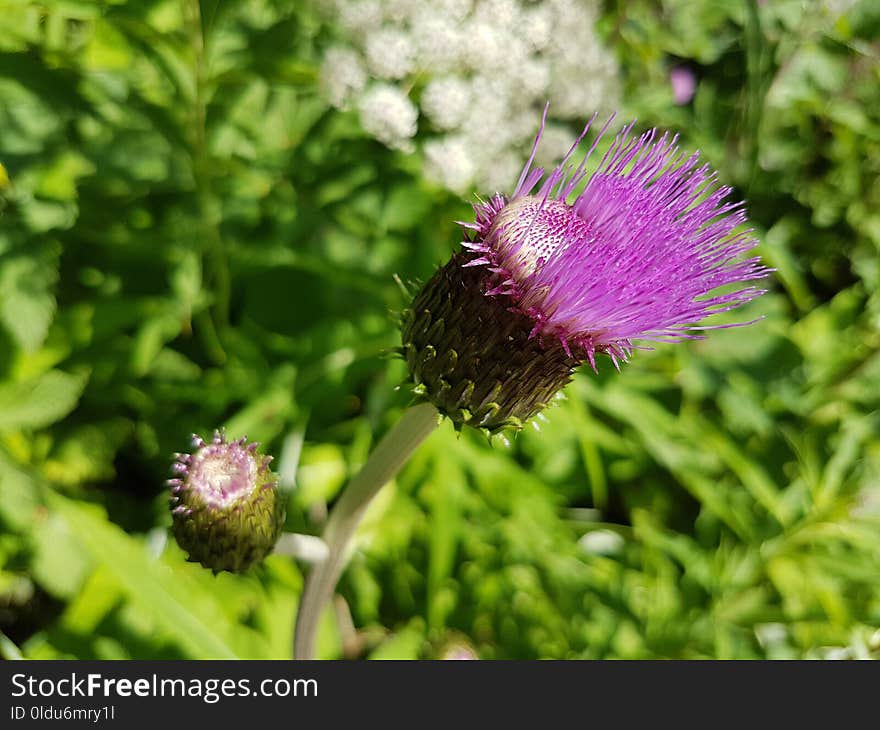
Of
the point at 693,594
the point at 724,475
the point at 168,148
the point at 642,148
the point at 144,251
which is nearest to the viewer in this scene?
the point at 642,148

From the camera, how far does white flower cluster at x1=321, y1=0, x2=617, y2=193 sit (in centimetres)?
178

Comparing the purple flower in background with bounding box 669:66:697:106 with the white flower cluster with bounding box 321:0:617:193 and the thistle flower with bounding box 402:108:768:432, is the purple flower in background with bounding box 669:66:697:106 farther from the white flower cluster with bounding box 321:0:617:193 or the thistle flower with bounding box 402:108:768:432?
the thistle flower with bounding box 402:108:768:432

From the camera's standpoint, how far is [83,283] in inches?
78.6

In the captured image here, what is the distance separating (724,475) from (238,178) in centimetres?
178

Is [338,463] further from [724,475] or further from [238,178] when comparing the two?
[724,475]

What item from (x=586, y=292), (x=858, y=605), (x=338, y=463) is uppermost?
(x=586, y=292)

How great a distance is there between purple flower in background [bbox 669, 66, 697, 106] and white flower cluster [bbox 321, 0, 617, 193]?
705mm

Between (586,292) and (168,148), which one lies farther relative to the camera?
(168,148)

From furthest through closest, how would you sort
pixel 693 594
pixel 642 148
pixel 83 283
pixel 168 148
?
1. pixel 693 594
2. pixel 83 283
3. pixel 168 148
4. pixel 642 148

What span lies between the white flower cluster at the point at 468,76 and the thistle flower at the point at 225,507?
32.8 inches

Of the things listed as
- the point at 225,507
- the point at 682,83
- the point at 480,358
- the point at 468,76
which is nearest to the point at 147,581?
the point at 225,507

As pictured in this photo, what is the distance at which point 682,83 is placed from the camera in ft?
8.68

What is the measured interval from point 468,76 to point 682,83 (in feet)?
3.50

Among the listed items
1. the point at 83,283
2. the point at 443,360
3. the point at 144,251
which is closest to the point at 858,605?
the point at 443,360
